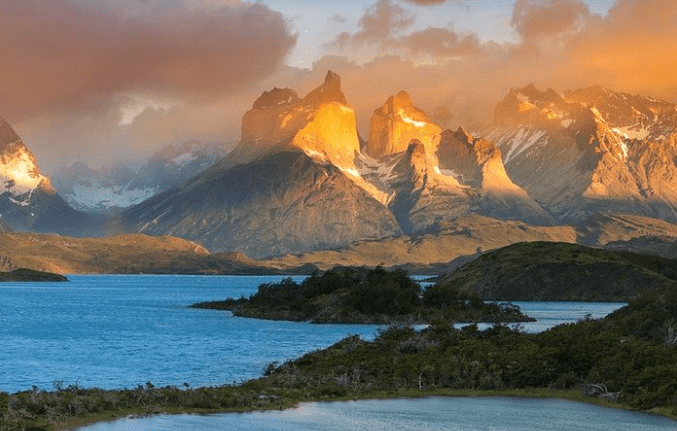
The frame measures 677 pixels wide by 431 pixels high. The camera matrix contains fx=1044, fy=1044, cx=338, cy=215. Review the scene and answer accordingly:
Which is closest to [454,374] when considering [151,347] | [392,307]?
[151,347]

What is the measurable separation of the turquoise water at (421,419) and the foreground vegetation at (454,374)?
2.45 metres

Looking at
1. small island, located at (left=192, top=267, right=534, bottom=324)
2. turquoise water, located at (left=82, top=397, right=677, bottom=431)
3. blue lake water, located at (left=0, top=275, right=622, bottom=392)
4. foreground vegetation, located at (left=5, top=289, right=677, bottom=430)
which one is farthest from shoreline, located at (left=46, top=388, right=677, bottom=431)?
small island, located at (left=192, top=267, right=534, bottom=324)

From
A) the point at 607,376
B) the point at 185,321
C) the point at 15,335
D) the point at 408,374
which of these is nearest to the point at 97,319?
the point at 185,321

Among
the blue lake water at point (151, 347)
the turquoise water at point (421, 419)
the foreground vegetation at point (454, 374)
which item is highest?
the foreground vegetation at point (454, 374)

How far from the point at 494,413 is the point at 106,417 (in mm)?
25420

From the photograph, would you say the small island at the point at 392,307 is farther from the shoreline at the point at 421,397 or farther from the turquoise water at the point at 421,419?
the turquoise water at the point at 421,419

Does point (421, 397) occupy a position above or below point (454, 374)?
below

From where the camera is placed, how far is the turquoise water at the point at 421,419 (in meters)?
63.8

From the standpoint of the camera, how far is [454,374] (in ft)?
273

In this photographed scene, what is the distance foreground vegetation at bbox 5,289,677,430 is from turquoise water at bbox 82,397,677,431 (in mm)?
2451

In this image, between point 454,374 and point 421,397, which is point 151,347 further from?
point 421,397

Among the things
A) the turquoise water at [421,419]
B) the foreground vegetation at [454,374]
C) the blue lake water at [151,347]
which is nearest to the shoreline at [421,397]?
the foreground vegetation at [454,374]

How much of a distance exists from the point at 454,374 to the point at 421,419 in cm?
1672

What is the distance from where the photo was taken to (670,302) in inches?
3740
